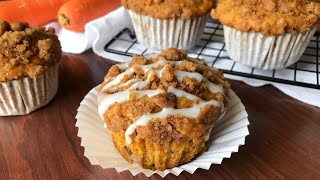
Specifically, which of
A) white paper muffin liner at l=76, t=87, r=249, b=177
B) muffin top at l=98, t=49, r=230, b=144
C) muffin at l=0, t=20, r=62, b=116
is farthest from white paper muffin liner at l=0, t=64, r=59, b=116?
muffin top at l=98, t=49, r=230, b=144

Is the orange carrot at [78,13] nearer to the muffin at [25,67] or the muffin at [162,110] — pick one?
the muffin at [25,67]

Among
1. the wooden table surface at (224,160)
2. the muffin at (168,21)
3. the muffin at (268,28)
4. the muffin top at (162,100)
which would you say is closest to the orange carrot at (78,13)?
the muffin at (168,21)

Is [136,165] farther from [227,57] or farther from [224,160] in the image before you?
[227,57]

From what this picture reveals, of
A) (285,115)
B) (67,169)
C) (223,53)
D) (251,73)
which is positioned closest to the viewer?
(67,169)

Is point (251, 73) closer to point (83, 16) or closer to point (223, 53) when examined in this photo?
point (223, 53)

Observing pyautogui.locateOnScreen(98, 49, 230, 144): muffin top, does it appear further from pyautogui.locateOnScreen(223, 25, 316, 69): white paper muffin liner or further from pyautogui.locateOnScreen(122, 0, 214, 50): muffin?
pyautogui.locateOnScreen(122, 0, 214, 50): muffin

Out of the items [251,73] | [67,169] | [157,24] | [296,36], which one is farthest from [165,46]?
[67,169]

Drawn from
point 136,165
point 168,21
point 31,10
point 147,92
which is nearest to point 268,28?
point 168,21
